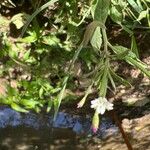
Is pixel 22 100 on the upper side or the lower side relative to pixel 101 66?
upper

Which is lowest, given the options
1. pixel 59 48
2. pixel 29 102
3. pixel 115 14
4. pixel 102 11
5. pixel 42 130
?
pixel 102 11

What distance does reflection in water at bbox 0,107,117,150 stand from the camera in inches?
133

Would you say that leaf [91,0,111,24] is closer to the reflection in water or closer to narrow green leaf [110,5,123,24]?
narrow green leaf [110,5,123,24]

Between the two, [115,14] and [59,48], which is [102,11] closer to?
[115,14]

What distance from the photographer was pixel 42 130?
11.6 feet

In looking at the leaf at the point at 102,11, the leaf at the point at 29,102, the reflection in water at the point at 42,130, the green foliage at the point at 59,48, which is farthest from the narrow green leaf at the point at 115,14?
the reflection in water at the point at 42,130

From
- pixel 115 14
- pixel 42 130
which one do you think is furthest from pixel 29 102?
pixel 42 130

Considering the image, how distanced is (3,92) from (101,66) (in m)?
1.27

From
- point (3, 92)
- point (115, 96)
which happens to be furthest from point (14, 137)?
point (3, 92)

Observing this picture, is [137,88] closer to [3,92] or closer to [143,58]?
[143,58]

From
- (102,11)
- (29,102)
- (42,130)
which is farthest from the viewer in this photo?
(42,130)

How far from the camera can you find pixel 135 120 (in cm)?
327

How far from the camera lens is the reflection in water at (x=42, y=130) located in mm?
3375

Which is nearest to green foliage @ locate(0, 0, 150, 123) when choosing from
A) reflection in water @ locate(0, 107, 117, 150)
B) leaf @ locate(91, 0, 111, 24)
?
leaf @ locate(91, 0, 111, 24)
